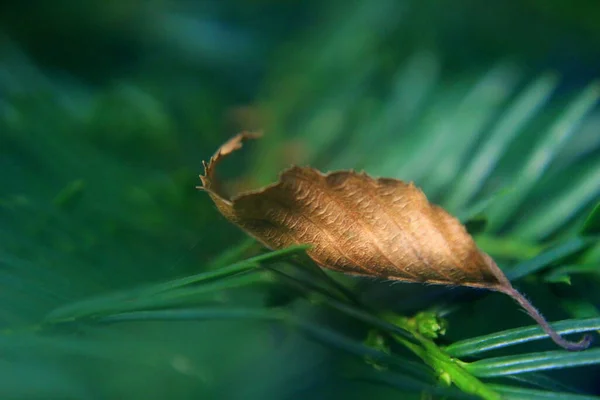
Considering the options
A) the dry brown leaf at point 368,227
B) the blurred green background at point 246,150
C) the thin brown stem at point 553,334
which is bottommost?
the thin brown stem at point 553,334

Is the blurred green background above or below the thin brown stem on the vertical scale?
above

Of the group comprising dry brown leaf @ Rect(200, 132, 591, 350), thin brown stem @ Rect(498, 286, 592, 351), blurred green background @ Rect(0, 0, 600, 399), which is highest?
blurred green background @ Rect(0, 0, 600, 399)

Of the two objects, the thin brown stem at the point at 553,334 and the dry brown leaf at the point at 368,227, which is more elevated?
the dry brown leaf at the point at 368,227

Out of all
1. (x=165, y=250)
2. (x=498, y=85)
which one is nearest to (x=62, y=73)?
(x=165, y=250)

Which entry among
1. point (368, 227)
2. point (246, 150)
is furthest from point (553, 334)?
point (246, 150)

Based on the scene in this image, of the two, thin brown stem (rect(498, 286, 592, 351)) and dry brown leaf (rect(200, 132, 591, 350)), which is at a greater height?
dry brown leaf (rect(200, 132, 591, 350))
